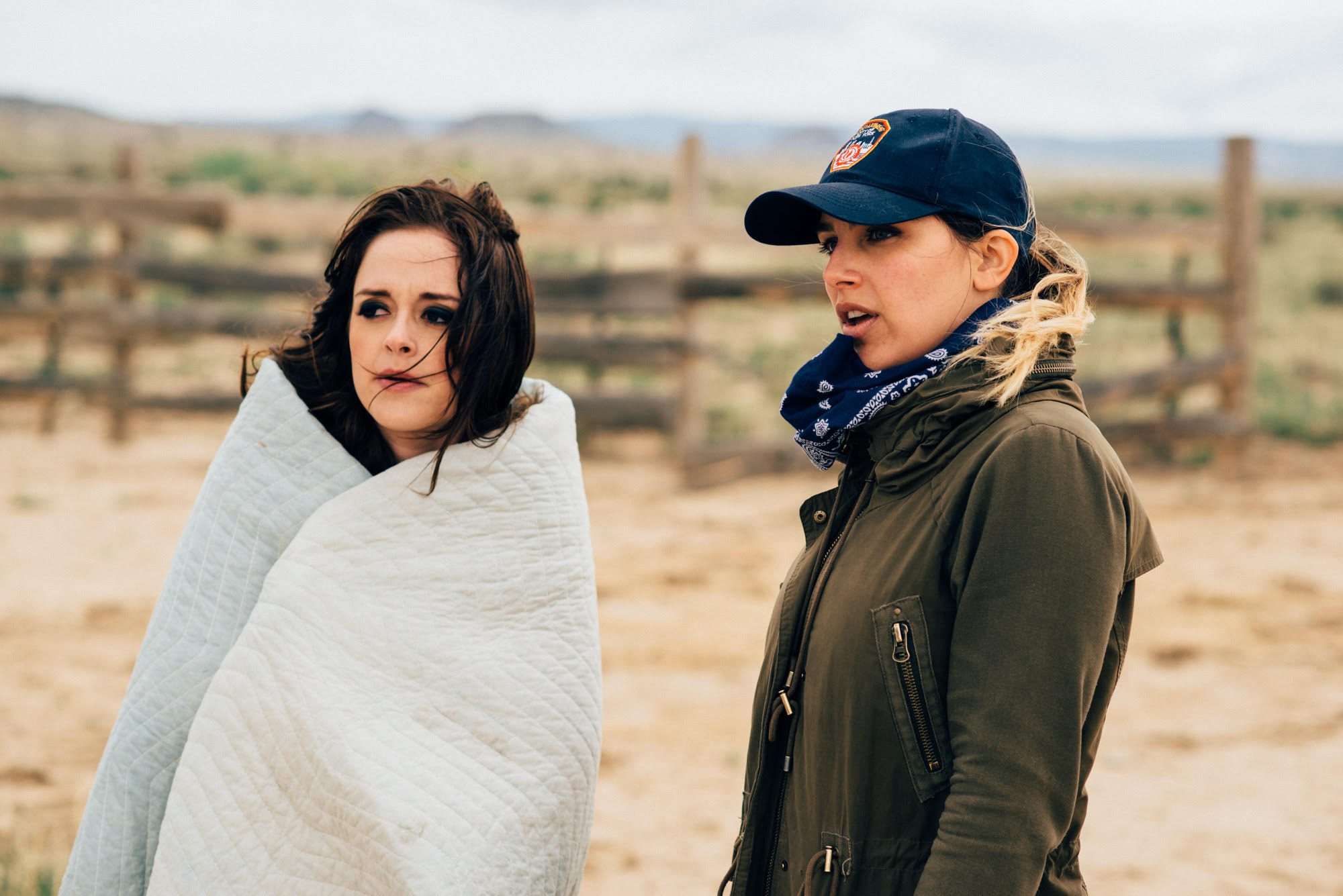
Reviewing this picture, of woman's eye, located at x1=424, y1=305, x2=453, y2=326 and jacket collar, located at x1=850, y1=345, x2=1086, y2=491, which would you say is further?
woman's eye, located at x1=424, y1=305, x2=453, y2=326

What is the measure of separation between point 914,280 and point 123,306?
9.24 metres

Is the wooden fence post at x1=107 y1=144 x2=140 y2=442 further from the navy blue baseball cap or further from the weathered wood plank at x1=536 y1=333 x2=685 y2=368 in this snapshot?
the navy blue baseball cap

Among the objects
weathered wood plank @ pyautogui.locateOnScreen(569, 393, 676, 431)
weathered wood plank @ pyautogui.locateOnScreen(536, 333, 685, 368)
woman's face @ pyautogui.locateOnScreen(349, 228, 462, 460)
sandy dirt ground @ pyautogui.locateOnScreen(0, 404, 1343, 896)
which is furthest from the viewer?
weathered wood plank @ pyautogui.locateOnScreen(569, 393, 676, 431)

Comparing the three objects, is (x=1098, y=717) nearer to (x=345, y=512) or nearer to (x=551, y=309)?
(x=345, y=512)

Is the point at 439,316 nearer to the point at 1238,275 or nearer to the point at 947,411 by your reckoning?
the point at 947,411

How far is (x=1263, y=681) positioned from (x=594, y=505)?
4.48 metres

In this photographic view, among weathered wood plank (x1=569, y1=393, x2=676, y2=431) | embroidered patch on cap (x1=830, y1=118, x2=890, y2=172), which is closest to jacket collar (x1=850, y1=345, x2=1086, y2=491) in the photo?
embroidered patch on cap (x1=830, y1=118, x2=890, y2=172)

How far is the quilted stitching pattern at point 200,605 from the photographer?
1.70 metres

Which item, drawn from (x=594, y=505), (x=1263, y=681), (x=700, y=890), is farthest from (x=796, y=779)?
(x=594, y=505)

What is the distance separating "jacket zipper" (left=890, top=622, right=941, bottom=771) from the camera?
1258 millimetres

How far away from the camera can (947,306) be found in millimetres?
1409

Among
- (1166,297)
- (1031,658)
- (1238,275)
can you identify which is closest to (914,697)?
(1031,658)

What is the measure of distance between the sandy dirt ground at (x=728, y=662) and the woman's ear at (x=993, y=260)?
237cm

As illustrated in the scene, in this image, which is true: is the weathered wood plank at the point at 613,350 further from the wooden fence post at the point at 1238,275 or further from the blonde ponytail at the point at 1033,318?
the blonde ponytail at the point at 1033,318
